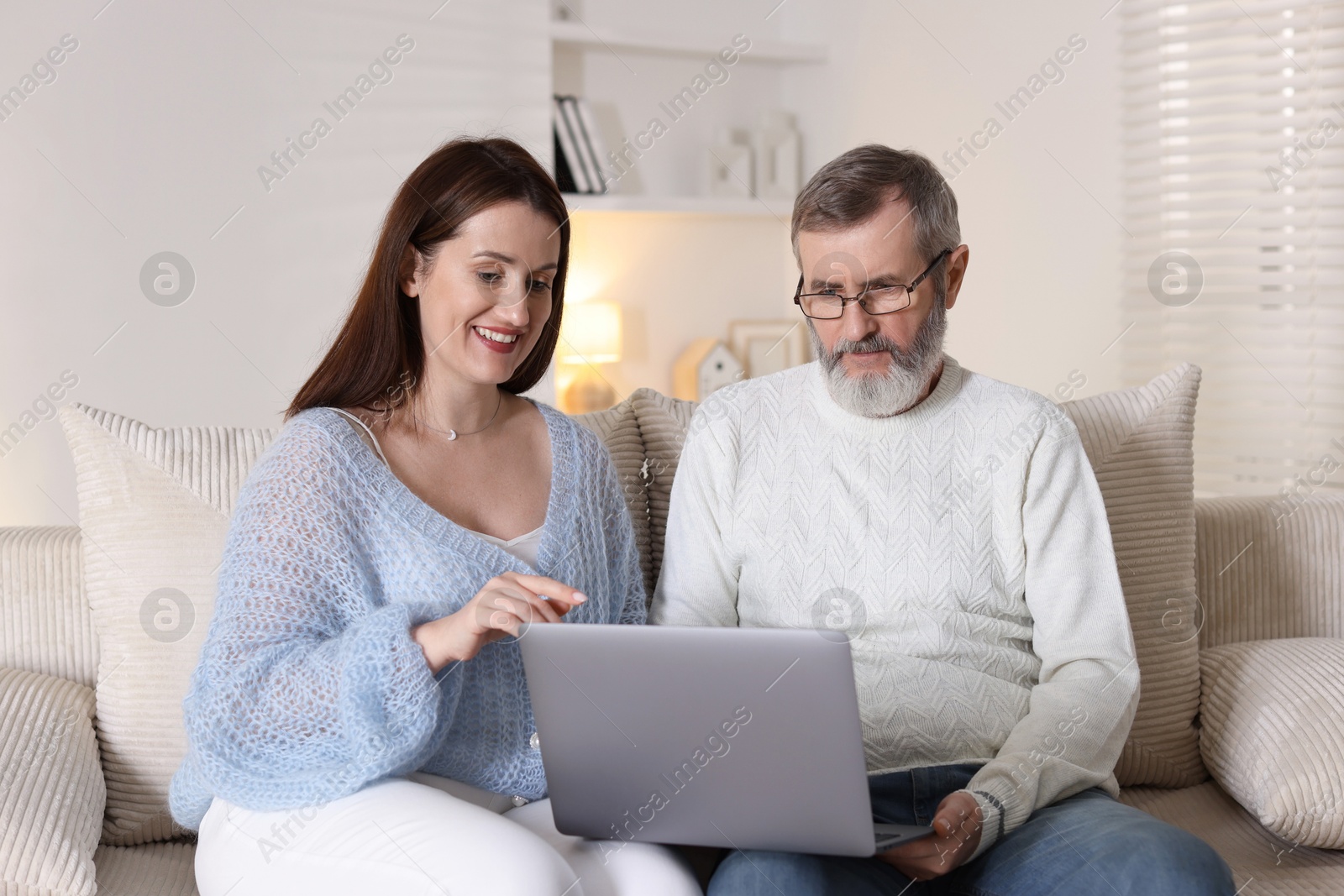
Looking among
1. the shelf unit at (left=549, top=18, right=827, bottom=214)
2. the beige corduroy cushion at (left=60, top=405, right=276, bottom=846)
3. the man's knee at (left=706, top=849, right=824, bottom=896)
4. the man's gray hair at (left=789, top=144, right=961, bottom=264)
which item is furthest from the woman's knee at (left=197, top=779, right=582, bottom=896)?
the shelf unit at (left=549, top=18, right=827, bottom=214)

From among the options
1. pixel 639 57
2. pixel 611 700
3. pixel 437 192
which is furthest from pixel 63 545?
pixel 639 57

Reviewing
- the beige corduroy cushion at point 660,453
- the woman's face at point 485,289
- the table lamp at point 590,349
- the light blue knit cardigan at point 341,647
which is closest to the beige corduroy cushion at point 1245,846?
the beige corduroy cushion at point 660,453

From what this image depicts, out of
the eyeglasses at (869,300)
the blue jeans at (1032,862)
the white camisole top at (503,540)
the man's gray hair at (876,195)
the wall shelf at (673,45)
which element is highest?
the wall shelf at (673,45)

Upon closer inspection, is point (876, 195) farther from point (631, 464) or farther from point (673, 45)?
point (673, 45)

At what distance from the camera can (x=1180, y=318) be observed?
9.48ft

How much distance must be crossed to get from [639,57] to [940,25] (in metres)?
1.06

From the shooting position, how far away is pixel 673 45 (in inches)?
153

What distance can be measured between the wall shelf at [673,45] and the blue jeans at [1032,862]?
9.82 feet

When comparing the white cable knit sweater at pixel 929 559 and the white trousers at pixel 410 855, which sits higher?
the white cable knit sweater at pixel 929 559

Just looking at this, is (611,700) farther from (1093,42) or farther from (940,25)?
(940,25)

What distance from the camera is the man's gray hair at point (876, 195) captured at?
147 centimetres

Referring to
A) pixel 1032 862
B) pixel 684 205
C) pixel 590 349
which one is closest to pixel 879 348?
pixel 1032 862

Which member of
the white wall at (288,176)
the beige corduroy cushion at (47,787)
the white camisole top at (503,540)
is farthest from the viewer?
the white wall at (288,176)

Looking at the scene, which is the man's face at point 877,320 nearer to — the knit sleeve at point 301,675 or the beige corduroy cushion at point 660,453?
the beige corduroy cushion at point 660,453
